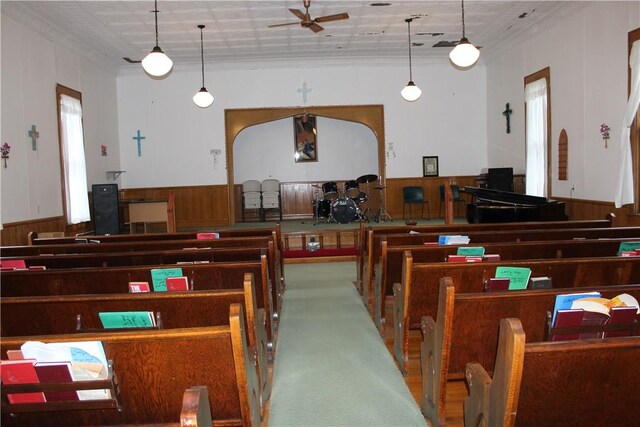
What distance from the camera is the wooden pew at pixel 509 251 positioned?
3.93m

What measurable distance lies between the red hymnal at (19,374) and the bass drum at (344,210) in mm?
10240

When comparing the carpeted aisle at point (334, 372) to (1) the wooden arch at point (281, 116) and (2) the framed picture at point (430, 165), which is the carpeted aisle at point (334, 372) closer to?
(1) the wooden arch at point (281, 116)

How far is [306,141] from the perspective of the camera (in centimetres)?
1496

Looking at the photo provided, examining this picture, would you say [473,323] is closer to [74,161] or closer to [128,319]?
[128,319]

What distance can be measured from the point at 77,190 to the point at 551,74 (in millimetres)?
9221

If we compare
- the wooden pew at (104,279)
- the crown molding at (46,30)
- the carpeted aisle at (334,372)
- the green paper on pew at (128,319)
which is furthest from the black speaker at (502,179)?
the green paper on pew at (128,319)

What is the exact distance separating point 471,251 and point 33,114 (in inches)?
302

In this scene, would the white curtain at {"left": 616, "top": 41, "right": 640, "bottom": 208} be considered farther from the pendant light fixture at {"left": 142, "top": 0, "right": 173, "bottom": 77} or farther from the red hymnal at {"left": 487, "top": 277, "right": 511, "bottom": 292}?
the pendant light fixture at {"left": 142, "top": 0, "right": 173, "bottom": 77}

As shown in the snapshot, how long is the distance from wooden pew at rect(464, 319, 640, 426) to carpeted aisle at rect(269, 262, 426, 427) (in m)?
1.07

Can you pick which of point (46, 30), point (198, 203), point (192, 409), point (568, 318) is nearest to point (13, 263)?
point (192, 409)

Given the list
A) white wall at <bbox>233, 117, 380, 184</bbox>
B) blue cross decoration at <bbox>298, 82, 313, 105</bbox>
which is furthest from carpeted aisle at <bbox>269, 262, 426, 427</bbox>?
white wall at <bbox>233, 117, 380, 184</bbox>

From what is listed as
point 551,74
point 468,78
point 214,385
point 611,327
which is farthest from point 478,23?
point 214,385

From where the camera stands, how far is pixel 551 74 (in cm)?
961

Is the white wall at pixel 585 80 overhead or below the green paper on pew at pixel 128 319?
overhead
